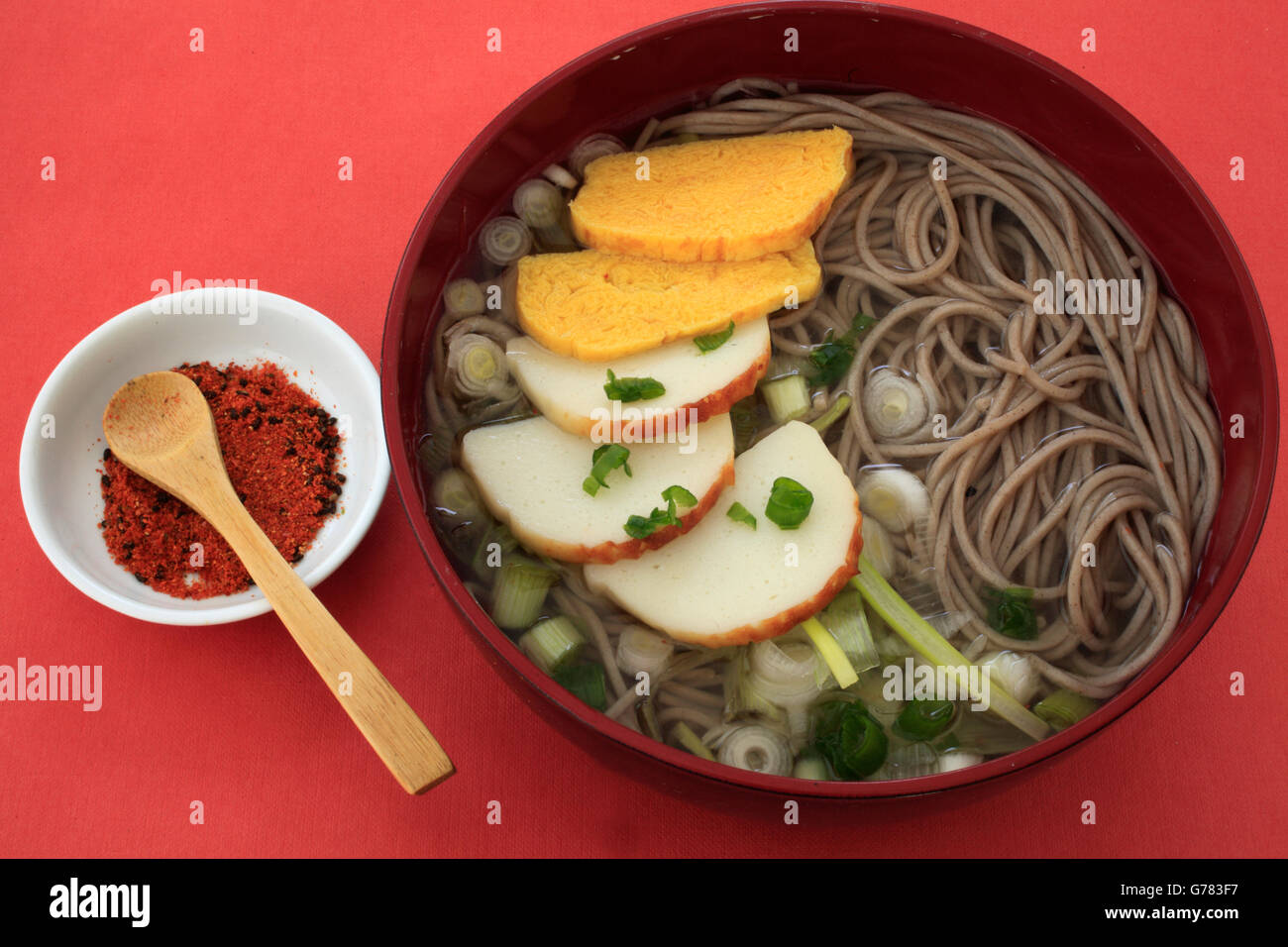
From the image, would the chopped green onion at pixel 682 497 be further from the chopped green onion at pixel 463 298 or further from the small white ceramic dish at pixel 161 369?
the small white ceramic dish at pixel 161 369

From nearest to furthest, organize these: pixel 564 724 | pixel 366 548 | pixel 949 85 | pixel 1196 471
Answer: pixel 564 724 → pixel 1196 471 → pixel 949 85 → pixel 366 548

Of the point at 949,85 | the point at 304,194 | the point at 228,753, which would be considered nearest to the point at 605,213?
the point at 949,85

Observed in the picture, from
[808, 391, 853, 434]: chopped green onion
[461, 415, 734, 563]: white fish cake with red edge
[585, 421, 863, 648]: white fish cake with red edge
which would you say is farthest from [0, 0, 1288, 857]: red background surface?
[808, 391, 853, 434]: chopped green onion

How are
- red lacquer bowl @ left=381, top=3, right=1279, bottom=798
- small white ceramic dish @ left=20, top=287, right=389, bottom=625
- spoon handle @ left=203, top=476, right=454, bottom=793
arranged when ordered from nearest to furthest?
1. red lacquer bowl @ left=381, top=3, right=1279, bottom=798
2. spoon handle @ left=203, top=476, right=454, bottom=793
3. small white ceramic dish @ left=20, top=287, right=389, bottom=625

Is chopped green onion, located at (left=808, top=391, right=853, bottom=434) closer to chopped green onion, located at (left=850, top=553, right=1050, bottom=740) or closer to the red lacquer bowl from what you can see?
chopped green onion, located at (left=850, top=553, right=1050, bottom=740)

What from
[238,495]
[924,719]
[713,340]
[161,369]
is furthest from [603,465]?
[161,369]

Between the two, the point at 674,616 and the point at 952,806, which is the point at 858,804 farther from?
the point at 674,616

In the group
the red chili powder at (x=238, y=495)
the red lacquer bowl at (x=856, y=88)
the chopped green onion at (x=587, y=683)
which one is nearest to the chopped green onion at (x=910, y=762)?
the red lacquer bowl at (x=856, y=88)
